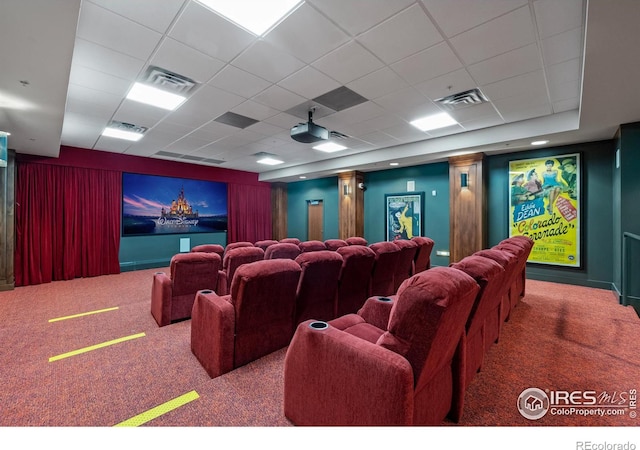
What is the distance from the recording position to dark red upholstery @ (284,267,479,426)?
45.6 inches

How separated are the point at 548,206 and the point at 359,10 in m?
5.19

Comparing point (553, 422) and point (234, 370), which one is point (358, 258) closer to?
point (234, 370)

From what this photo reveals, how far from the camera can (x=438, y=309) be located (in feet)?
3.73

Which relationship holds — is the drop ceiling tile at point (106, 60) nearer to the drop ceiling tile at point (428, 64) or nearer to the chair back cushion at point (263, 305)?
the chair back cushion at point (263, 305)

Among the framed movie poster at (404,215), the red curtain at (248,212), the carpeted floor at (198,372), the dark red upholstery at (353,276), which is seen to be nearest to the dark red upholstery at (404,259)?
the dark red upholstery at (353,276)

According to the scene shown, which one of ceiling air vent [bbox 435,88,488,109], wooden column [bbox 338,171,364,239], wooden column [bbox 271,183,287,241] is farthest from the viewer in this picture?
wooden column [bbox 271,183,287,241]

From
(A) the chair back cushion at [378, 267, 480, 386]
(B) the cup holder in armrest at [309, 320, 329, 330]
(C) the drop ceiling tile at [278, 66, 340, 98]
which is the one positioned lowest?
(B) the cup holder in armrest at [309, 320, 329, 330]

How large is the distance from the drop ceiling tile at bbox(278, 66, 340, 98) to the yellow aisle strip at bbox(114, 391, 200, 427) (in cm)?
312

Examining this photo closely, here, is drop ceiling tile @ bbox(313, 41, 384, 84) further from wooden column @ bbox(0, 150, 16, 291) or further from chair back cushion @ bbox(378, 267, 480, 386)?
wooden column @ bbox(0, 150, 16, 291)

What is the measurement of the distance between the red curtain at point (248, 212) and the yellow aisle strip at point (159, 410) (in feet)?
24.2

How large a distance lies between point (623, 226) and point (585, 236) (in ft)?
2.98

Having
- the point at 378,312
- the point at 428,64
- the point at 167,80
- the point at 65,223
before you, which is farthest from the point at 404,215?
the point at 65,223

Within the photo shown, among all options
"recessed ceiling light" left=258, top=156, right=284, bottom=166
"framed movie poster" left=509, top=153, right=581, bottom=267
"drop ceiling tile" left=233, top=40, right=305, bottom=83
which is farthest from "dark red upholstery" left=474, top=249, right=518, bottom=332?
"recessed ceiling light" left=258, top=156, right=284, bottom=166

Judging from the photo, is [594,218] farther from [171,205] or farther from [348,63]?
[171,205]
